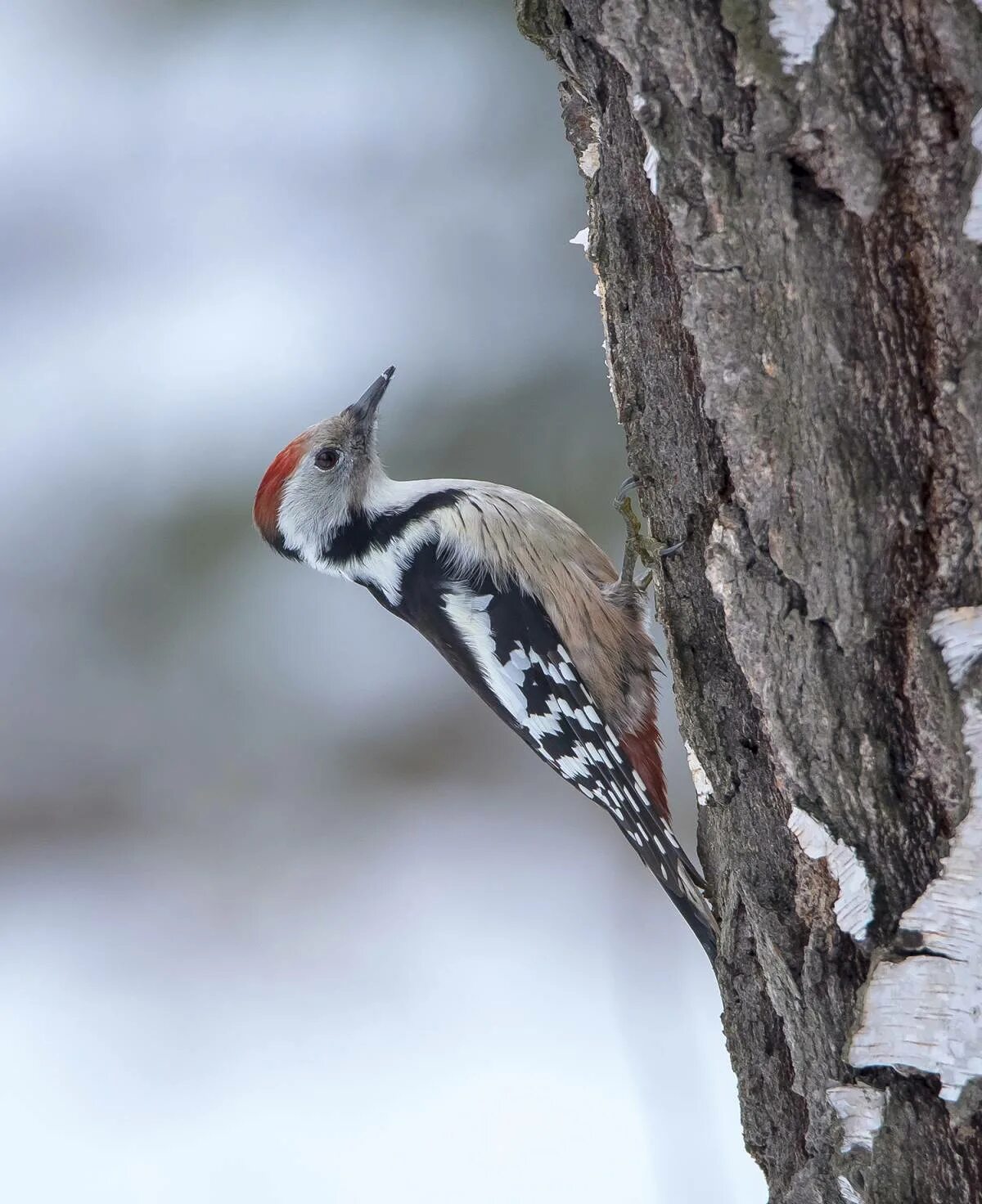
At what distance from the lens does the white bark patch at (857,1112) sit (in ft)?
4.17

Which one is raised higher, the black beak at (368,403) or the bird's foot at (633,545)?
the black beak at (368,403)

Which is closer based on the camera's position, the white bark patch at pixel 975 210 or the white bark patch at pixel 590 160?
the white bark patch at pixel 975 210

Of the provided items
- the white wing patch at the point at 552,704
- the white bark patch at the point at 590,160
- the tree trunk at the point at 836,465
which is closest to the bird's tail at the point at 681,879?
the white wing patch at the point at 552,704

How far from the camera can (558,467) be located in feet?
14.6

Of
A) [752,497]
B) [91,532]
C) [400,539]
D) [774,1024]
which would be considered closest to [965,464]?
[752,497]

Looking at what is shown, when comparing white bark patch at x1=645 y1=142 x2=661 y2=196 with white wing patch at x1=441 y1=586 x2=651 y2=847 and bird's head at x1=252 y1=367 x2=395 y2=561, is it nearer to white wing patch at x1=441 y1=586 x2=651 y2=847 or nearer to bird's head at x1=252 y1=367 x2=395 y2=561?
white wing patch at x1=441 y1=586 x2=651 y2=847

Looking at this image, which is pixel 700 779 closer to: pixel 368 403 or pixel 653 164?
pixel 653 164

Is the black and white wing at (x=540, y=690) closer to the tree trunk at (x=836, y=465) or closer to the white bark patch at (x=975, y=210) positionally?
the tree trunk at (x=836, y=465)

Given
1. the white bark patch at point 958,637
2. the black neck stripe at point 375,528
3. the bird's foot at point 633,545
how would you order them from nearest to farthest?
the white bark patch at point 958,637 → the bird's foot at point 633,545 → the black neck stripe at point 375,528

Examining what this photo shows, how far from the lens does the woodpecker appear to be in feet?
8.43

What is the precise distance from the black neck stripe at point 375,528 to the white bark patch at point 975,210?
189cm

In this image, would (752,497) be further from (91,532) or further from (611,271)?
(91,532)

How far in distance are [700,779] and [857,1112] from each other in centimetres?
50

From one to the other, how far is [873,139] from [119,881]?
14.4 ft
